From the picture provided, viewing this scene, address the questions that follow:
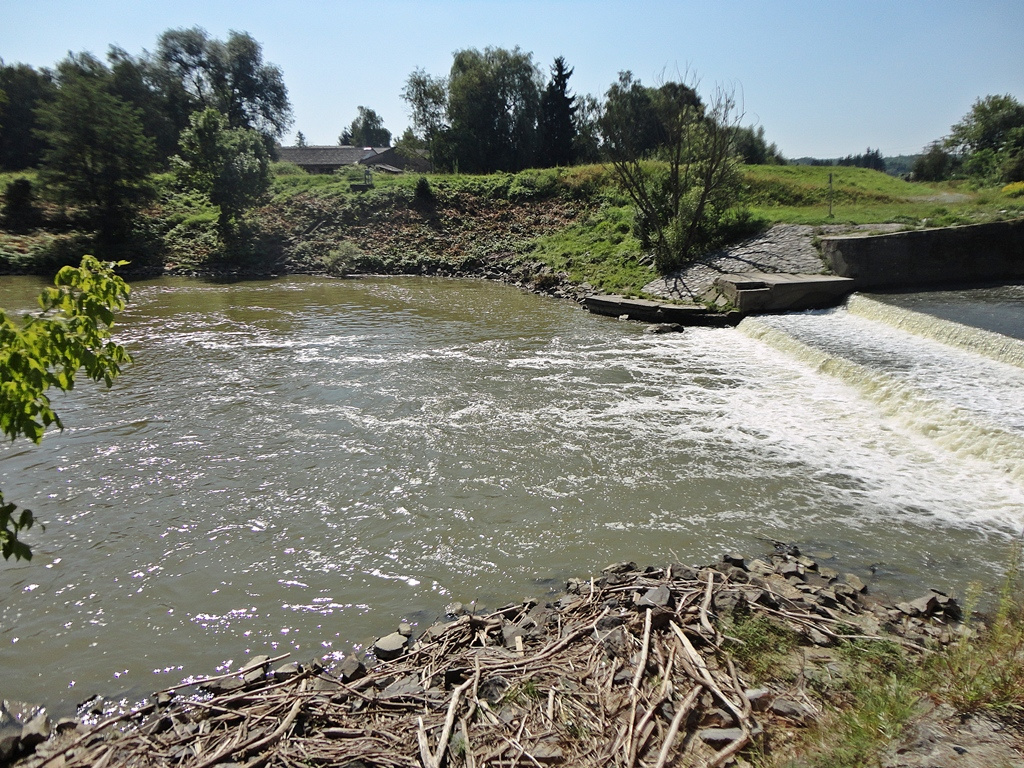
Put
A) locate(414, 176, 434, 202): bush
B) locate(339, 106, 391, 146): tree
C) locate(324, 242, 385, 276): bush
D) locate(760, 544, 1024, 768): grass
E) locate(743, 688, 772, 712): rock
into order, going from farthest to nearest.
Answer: locate(339, 106, 391, 146): tree
locate(414, 176, 434, 202): bush
locate(324, 242, 385, 276): bush
locate(743, 688, 772, 712): rock
locate(760, 544, 1024, 768): grass

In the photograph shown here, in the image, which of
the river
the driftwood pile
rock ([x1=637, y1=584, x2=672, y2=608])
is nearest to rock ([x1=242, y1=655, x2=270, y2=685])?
the driftwood pile

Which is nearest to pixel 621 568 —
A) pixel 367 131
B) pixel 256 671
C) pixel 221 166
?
pixel 256 671

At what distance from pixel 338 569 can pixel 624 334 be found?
11.3 m

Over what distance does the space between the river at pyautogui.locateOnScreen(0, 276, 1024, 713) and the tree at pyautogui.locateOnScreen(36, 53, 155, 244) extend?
66.8 feet

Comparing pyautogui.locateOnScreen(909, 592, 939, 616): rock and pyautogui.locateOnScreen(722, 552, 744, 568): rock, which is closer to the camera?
pyautogui.locateOnScreen(909, 592, 939, 616): rock

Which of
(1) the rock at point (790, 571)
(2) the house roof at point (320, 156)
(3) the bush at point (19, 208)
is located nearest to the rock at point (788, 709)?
(1) the rock at point (790, 571)

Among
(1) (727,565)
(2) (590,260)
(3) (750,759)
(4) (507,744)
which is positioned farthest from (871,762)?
(2) (590,260)

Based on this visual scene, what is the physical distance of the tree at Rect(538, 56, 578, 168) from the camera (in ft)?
140

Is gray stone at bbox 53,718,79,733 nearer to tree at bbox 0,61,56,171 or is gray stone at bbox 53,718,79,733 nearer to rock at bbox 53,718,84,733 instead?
rock at bbox 53,718,84,733

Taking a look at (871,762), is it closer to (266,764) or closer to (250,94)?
(266,764)

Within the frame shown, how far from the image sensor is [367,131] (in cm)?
9238

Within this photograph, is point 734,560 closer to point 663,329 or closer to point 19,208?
point 663,329

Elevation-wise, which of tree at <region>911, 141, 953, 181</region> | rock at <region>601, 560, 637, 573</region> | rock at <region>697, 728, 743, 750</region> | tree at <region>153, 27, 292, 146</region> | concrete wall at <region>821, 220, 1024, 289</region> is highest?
tree at <region>153, 27, 292, 146</region>

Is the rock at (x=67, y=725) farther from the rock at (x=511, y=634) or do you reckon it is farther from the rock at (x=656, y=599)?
the rock at (x=656, y=599)
